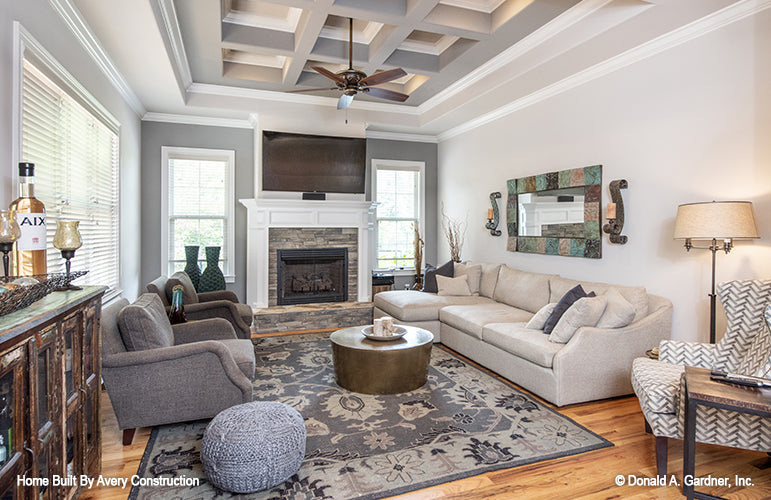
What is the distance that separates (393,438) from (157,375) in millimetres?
1464

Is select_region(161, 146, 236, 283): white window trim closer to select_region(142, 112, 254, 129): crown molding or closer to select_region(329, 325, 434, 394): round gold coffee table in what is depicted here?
select_region(142, 112, 254, 129): crown molding

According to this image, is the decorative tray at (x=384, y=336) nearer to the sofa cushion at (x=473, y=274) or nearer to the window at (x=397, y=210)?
the sofa cushion at (x=473, y=274)

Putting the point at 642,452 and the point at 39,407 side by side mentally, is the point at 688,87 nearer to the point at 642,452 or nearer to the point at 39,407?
the point at 642,452

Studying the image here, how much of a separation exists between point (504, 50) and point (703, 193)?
2.22 m

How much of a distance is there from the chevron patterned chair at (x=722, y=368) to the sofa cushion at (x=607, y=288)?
848 millimetres

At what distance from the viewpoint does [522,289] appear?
16.1 ft

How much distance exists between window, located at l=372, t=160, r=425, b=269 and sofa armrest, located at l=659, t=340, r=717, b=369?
4.77 m

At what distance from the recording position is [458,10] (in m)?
3.95

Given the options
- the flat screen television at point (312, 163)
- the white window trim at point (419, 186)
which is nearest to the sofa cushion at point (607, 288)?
the white window trim at point (419, 186)

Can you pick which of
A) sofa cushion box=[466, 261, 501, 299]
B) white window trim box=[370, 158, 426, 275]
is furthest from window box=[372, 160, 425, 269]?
sofa cushion box=[466, 261, 501, 299]

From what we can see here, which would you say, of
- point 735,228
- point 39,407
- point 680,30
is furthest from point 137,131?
point 735,228

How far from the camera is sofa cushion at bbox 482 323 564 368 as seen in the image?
3378mm

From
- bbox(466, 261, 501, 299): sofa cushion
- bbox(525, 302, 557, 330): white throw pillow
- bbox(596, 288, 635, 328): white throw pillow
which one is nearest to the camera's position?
bbox(596, 288, 635, 328): white throw pillow

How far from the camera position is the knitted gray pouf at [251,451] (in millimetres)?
2152
